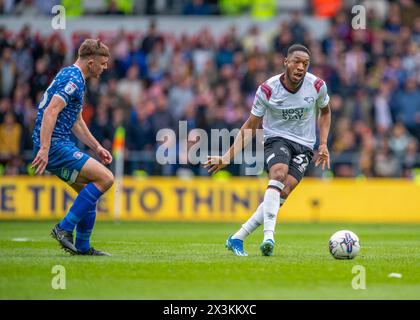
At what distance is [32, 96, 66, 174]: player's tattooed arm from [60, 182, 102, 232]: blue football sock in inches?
24.3

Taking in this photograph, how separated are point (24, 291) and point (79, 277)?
3.03ft

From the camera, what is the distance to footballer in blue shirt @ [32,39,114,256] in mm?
11672

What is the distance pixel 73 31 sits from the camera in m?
27.7

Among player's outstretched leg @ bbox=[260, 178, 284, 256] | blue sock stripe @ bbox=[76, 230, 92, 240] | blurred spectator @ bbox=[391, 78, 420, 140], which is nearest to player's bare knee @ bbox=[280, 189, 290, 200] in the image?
player's outstretched leg @ bbox=[260, 178, 284, 256]

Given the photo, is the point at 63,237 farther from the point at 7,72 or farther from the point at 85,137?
the point at 7,72

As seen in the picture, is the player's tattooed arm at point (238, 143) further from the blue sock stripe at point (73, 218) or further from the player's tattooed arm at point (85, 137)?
the blue sock stripe at point (73, 218)

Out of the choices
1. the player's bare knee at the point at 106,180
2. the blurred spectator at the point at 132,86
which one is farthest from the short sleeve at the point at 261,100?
the blurred spectator at the point at 132,86

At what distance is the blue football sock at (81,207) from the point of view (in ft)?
38.5

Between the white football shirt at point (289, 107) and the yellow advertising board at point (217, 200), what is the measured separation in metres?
10.7

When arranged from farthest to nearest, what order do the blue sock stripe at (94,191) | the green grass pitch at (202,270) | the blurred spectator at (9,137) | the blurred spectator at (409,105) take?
the blurred spectator at (409,105), the blurred spectator at (9,137), the blue sock stripe at (94,191), the green grass pitch at (202,270)

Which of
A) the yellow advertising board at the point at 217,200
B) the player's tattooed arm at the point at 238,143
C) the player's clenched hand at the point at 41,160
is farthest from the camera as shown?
the yellow advertising board at the point at 217,200

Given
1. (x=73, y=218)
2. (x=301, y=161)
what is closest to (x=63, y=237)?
(x=73, y=218)

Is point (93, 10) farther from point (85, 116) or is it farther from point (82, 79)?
point (82, 79)

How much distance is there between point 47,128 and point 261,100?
2.80 meters
